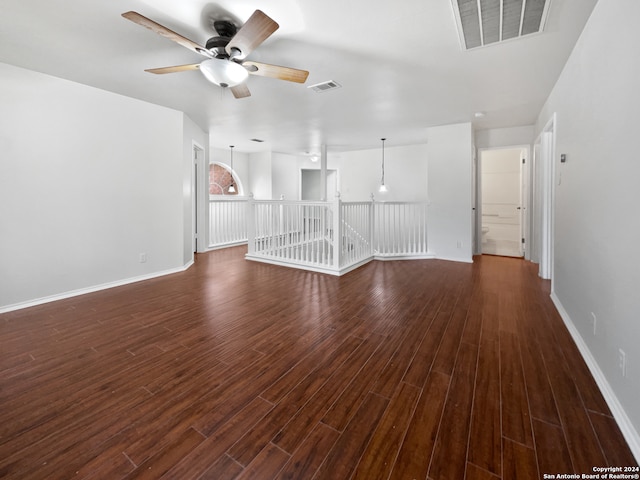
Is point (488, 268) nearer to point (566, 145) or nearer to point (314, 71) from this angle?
point (566, 145)

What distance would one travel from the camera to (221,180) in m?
8.45

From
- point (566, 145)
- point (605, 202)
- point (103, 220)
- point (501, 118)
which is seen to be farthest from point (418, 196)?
point (103, 220)

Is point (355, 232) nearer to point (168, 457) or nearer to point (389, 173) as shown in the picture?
point (389, 173)

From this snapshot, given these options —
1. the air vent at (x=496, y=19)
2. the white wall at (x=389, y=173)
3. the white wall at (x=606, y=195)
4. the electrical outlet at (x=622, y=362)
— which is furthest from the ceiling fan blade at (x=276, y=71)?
the white wall at (x=389, y=173)

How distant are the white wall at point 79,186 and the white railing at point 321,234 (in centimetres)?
151

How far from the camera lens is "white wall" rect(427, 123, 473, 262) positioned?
518 cm

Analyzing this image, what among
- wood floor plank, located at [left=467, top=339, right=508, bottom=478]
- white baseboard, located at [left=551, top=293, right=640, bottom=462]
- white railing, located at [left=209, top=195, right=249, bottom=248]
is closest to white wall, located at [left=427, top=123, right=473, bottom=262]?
white baseboard, located at [left=551, top=293, right=640, bottom=462]

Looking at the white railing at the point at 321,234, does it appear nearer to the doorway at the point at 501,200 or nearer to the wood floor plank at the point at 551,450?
the doorway at the point at 501,200

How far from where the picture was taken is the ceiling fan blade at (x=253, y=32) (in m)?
1.88

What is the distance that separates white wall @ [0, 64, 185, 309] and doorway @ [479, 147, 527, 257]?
6437mm

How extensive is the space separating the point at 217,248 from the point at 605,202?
646 centimetres

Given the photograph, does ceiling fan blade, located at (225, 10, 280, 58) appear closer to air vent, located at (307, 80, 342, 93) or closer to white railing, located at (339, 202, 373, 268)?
air vent, located at (307, 80, 342, 93)

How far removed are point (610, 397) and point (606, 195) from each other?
114cm

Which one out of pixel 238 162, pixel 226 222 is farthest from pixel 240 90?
pixel 238 162
